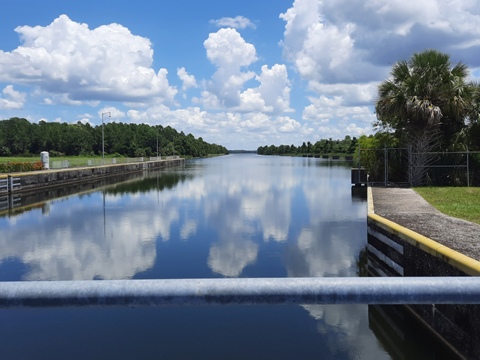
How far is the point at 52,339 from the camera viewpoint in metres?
7.78

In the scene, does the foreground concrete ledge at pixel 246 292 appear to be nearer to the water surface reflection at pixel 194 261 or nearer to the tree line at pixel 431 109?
the water surface reflection at pixel 194 261

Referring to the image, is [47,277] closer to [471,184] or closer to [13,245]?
[13,245]

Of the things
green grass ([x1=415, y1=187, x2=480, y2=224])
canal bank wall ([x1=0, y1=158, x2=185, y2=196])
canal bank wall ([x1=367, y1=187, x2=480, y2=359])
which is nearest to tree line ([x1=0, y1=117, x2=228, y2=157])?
canal bank wall ([x1=0, y1=158, x2=185, y2=196])

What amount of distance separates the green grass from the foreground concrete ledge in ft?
37.6

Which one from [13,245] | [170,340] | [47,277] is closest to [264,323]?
[170,340]

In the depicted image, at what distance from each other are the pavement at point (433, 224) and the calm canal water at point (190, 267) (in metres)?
1.76

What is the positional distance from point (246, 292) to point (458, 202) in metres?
16.9

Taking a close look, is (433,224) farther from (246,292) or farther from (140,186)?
(140,186)

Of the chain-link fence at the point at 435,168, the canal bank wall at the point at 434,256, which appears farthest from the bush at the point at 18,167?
the canal bank wall at the point at 434,256

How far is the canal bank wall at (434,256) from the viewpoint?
634 cm

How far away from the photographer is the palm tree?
24.3 metres

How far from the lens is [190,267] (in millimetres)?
12625

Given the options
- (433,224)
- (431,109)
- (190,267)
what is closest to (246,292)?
(433,224)

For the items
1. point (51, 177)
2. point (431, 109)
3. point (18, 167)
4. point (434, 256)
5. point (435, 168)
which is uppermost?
point (431, 109)
